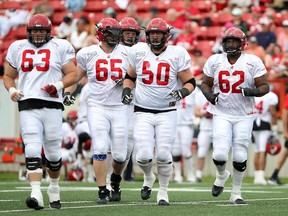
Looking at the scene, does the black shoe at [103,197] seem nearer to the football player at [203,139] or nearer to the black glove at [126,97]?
the black glove at [126,97]

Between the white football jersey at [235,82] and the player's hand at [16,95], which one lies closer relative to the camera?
the player's hand at [16,95]

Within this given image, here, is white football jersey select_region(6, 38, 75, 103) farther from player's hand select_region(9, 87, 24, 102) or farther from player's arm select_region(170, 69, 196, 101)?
player's arm select_region(170, 69, 196, 101)

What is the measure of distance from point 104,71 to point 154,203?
Result: 1.59 m

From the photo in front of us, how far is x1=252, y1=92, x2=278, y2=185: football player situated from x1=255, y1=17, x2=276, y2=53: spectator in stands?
286 centimetres

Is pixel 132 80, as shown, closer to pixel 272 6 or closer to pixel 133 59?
pixel 133 59

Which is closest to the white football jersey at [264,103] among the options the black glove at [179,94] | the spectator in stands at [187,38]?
the spectator in stands at [187,38]

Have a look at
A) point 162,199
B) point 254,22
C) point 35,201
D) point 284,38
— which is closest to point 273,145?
point 284,38

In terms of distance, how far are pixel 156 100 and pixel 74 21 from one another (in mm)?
Answer: 11482

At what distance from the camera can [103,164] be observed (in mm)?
10812

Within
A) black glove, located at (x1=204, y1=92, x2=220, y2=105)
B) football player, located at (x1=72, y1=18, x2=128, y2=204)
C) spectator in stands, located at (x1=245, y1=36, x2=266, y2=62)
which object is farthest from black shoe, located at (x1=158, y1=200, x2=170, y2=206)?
spectator in stands, located at (x1=245, y1=36, x2=266, y2=62)

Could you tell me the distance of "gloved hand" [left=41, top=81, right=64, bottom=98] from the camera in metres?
9.71

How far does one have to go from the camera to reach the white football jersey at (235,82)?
10.8m

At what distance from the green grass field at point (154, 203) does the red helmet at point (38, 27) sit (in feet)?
5.38

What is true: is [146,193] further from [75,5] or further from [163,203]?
[75,5]
